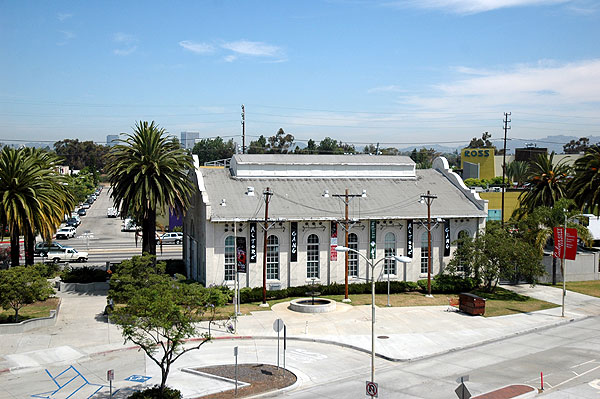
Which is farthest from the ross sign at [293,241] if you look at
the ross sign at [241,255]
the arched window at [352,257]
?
the arched window at [352,257]

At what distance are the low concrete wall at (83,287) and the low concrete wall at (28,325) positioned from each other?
31.5 ft

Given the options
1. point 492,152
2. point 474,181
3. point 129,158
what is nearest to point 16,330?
point 129,158

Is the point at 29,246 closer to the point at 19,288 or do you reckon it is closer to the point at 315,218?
the point at 19,288

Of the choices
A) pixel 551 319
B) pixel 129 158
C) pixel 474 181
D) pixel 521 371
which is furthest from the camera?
pixel 474 181

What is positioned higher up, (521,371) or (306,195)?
(306,195)

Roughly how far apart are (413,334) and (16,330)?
956 inches

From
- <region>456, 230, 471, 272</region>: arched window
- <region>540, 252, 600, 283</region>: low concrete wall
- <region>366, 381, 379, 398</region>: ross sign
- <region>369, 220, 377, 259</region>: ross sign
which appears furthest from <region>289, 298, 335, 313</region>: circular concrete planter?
<region>540, 252, 600, 283</region>: low concrete wall

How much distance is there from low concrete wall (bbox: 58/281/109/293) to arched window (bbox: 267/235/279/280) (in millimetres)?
13665

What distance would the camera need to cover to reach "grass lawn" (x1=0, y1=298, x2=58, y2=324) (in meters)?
36.8

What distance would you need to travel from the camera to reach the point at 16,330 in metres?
35.4

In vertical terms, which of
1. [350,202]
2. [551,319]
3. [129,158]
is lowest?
[551,319]

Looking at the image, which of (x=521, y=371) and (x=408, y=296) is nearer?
(x=521, y=371)

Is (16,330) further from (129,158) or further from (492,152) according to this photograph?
(492,152)

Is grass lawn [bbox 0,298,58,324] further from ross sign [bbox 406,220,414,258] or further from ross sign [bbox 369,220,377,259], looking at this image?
ross sign [bbox 406,220,414,258]
